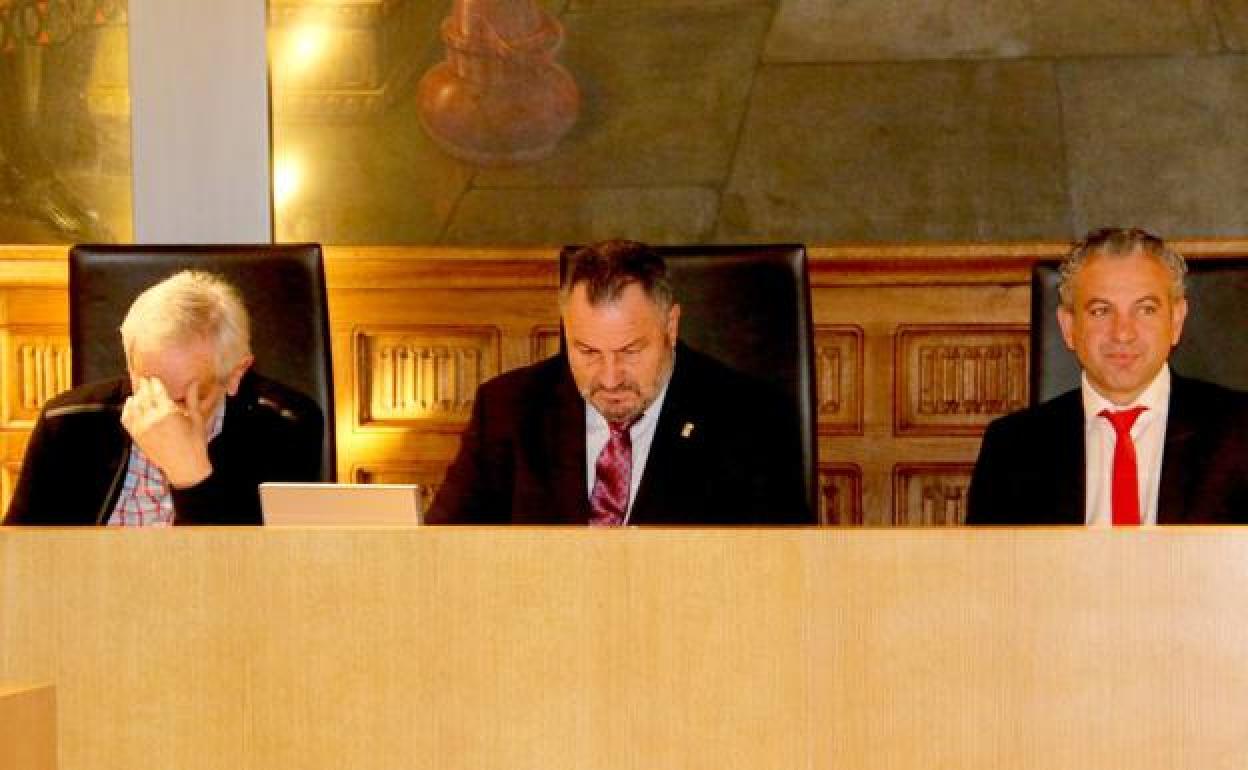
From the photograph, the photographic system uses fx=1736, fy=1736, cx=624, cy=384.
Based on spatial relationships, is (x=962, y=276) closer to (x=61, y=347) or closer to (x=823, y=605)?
(x=61, y=347)

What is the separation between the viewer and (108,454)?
245cm

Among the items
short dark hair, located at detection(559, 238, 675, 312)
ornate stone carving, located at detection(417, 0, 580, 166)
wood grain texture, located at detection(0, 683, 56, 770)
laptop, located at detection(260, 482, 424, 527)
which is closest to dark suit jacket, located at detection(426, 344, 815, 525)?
short dark hair, located at detection(559, 238, 675, 312)

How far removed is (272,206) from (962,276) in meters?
1.29

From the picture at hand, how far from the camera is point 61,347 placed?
3.18 m

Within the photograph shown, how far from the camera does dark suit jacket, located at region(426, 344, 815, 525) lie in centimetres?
239

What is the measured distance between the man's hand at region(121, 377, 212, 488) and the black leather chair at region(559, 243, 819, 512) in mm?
702

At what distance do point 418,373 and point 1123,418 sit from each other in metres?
1.34

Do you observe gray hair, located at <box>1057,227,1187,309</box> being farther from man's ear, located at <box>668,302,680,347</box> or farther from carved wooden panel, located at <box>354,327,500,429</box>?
carved wooden panel, located at <box>354,327,500,429</box>

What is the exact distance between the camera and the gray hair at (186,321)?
2.43 m

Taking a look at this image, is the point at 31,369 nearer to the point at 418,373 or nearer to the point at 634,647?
the point at 418,373

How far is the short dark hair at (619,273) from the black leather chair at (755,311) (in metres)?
0.06

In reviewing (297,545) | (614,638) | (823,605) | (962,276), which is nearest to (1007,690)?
(823,605)

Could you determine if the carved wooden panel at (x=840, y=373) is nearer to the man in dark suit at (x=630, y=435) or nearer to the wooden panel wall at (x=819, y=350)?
the wooden panel wall at (x=819, y=350)

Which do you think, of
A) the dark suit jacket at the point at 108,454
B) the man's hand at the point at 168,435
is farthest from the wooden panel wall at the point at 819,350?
the man's hand at the point at 168,435
